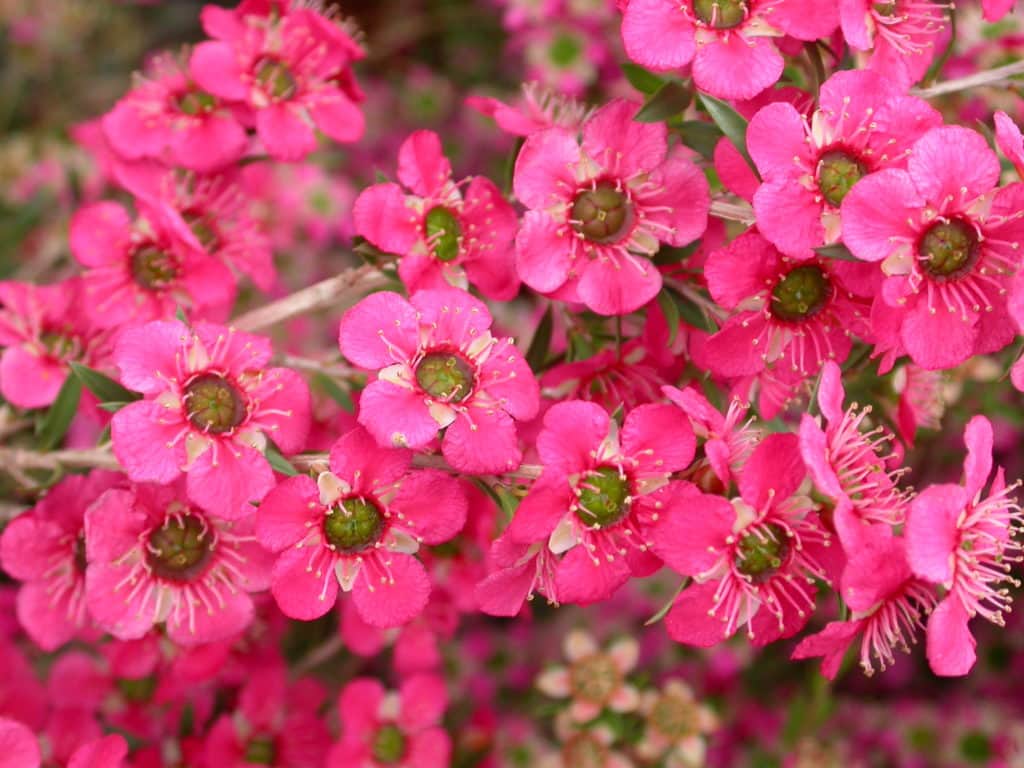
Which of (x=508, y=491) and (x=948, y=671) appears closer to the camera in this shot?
(x=948, y=671)

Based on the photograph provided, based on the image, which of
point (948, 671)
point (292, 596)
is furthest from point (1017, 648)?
point (292, 596)

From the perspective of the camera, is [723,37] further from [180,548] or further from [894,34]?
[180,548]

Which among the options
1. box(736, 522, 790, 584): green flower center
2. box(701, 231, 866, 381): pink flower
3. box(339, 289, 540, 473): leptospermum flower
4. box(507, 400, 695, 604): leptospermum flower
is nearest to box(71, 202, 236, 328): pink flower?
box(339, 289, 540, 473): leptospermum flower

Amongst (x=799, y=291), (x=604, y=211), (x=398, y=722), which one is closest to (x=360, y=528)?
(x=604, y=211)

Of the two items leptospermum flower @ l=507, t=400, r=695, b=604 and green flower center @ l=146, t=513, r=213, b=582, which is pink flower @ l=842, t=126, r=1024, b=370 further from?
green flower center @ l=146, t=513, r=213, b=582

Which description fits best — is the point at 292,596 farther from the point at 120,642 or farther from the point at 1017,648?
the point at 1017,648

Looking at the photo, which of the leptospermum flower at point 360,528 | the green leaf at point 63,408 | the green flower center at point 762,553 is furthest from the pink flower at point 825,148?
the green leaf at point 63,408
